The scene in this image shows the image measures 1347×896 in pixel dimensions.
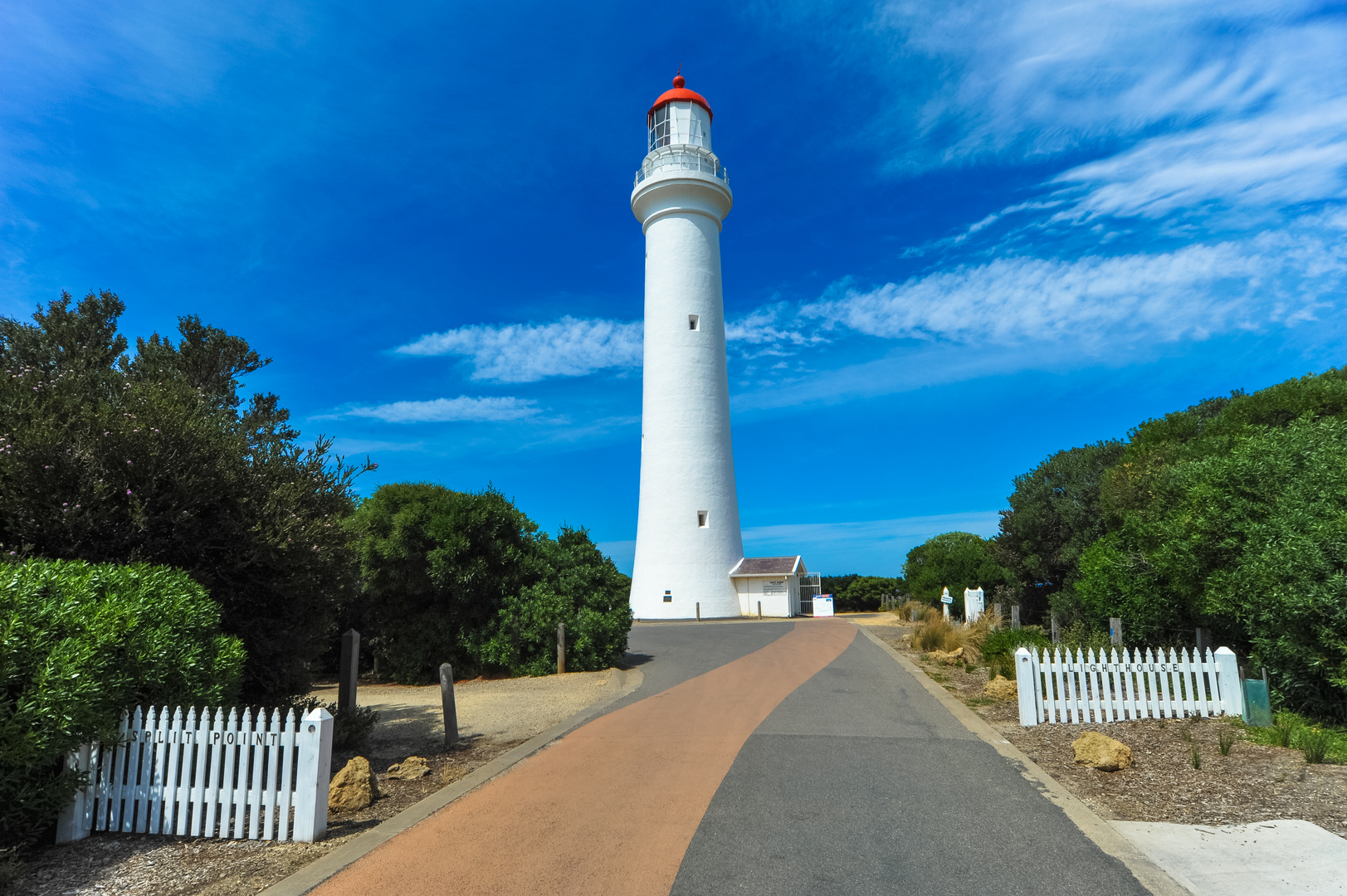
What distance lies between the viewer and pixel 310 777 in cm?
561

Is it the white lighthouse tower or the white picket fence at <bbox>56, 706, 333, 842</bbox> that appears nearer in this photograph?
the white picket fence at <bbox>56, 706, 333, 842</bbox>

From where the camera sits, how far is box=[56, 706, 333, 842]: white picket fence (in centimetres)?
559

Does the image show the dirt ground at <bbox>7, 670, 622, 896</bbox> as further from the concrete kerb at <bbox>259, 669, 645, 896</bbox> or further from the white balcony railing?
the white balcony railing

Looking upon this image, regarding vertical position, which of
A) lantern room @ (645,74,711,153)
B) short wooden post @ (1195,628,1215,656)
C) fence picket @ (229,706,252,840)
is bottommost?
fence picket @ (229,706,252,840)

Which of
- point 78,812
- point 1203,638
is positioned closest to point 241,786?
point 78,812

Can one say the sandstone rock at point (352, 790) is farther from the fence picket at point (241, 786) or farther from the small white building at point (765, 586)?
the small white building at point (765, 586)

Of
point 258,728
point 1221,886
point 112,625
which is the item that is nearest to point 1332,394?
point 1221,886

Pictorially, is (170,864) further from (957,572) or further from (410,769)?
(957,572)

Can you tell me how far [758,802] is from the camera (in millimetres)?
6402

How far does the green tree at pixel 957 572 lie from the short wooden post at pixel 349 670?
2647 centimetres

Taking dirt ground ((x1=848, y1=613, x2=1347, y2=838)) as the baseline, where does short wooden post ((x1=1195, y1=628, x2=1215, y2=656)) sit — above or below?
above

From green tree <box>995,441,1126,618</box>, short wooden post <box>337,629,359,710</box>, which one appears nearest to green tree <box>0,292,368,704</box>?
short wooden post <box>337,629,359,710</box>

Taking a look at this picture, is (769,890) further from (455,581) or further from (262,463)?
(455,581)

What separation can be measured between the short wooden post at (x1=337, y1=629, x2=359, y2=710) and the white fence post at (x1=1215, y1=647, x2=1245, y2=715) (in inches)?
442
